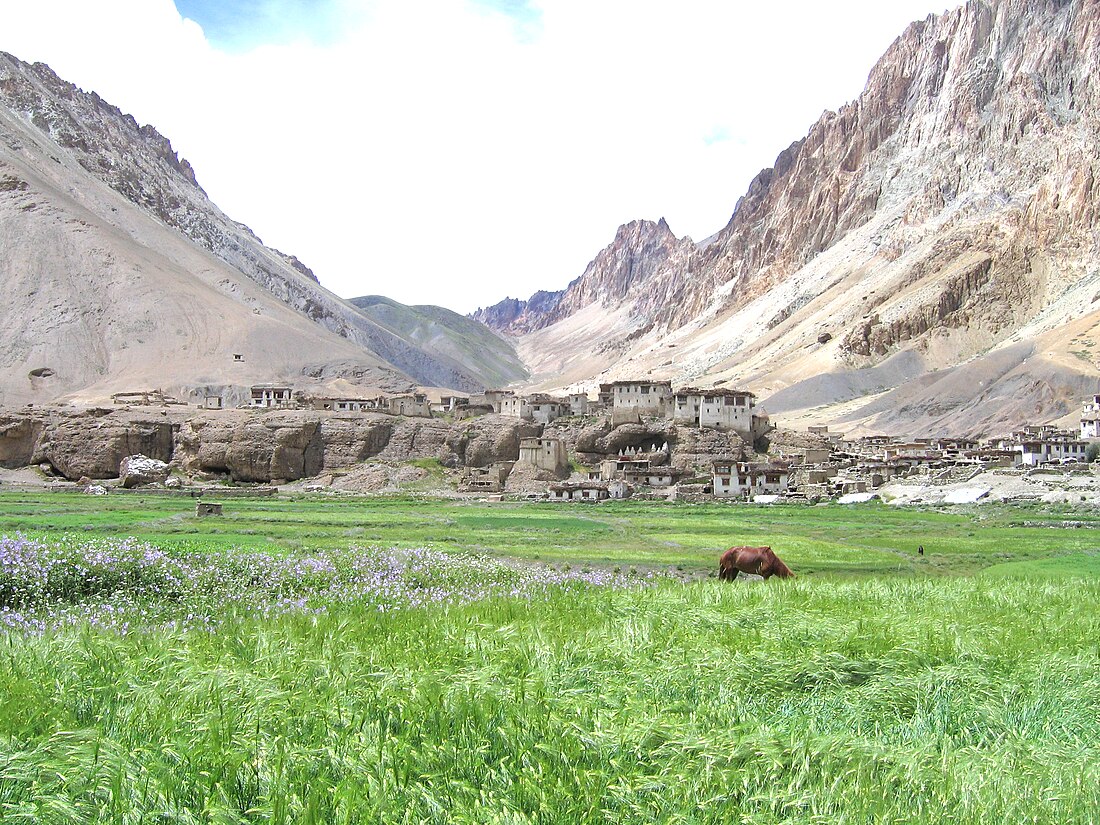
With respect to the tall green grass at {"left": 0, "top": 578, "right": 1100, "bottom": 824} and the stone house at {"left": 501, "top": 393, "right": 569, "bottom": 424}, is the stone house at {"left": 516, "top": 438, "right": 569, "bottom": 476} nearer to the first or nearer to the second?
the stone house at {"left": 501, "top": 393, "right": 569, "bottom": 424}

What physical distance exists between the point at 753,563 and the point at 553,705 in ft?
54.8

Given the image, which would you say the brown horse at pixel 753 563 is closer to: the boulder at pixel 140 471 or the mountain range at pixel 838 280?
the boulder at pixel 140 471

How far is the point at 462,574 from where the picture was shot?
19797 millimetres

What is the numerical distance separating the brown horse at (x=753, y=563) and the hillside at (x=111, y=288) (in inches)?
4027

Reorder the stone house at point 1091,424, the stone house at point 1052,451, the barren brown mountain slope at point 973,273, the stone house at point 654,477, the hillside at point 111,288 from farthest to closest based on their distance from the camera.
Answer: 1. the barren brown mountain slope at point 973,273
2. the hillside at point 111,288
3. the stone house at point 1091,424
4. the stone house at point 1052,451
5. the stone house at point 654,477

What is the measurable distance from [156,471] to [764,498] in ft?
166

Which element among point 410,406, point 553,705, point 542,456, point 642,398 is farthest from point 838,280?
point 553,705

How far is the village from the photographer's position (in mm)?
67688

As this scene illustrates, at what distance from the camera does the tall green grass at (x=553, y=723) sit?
5098 mm

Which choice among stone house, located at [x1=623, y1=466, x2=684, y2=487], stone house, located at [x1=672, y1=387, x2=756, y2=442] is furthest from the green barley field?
stone house, located at [x1=672, y1=387, x2=756, y2=442]

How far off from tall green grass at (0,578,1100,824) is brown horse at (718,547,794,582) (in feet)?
37.2

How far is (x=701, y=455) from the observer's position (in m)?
73.8

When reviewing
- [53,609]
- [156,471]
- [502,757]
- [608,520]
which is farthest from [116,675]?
[156,471]

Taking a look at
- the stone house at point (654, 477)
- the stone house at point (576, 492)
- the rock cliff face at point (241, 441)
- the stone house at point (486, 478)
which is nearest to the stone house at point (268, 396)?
the rock cliff face at point (241, 441)
